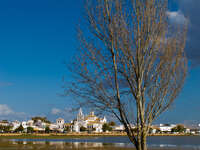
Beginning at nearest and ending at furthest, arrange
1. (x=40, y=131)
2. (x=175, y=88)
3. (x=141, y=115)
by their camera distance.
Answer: (x=141, y=115), (x=175, y=88), (x=40, y=131)

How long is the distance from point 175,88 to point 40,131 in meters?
127

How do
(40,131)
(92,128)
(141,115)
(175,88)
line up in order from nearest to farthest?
1. (141,115)
2. (175,88)
3. (40,131)
4. (92,128)

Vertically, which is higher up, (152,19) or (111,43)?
(152,19)

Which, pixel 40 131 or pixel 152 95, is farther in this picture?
pixel 40 131

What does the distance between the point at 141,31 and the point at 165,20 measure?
0.77m

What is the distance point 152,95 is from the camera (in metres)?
6.54

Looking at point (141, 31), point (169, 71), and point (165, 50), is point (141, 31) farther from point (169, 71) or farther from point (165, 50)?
point (169, 71)

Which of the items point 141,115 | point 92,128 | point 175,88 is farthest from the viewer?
point 92,128

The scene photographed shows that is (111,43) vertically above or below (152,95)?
above

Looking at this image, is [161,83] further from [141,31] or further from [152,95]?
[141,31]

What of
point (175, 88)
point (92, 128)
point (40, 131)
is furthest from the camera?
point (92, 128)

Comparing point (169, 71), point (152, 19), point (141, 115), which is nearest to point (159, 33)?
point (152, 19)

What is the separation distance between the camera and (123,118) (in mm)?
6543

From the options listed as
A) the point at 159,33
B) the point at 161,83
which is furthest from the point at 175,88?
the point at 159,33
